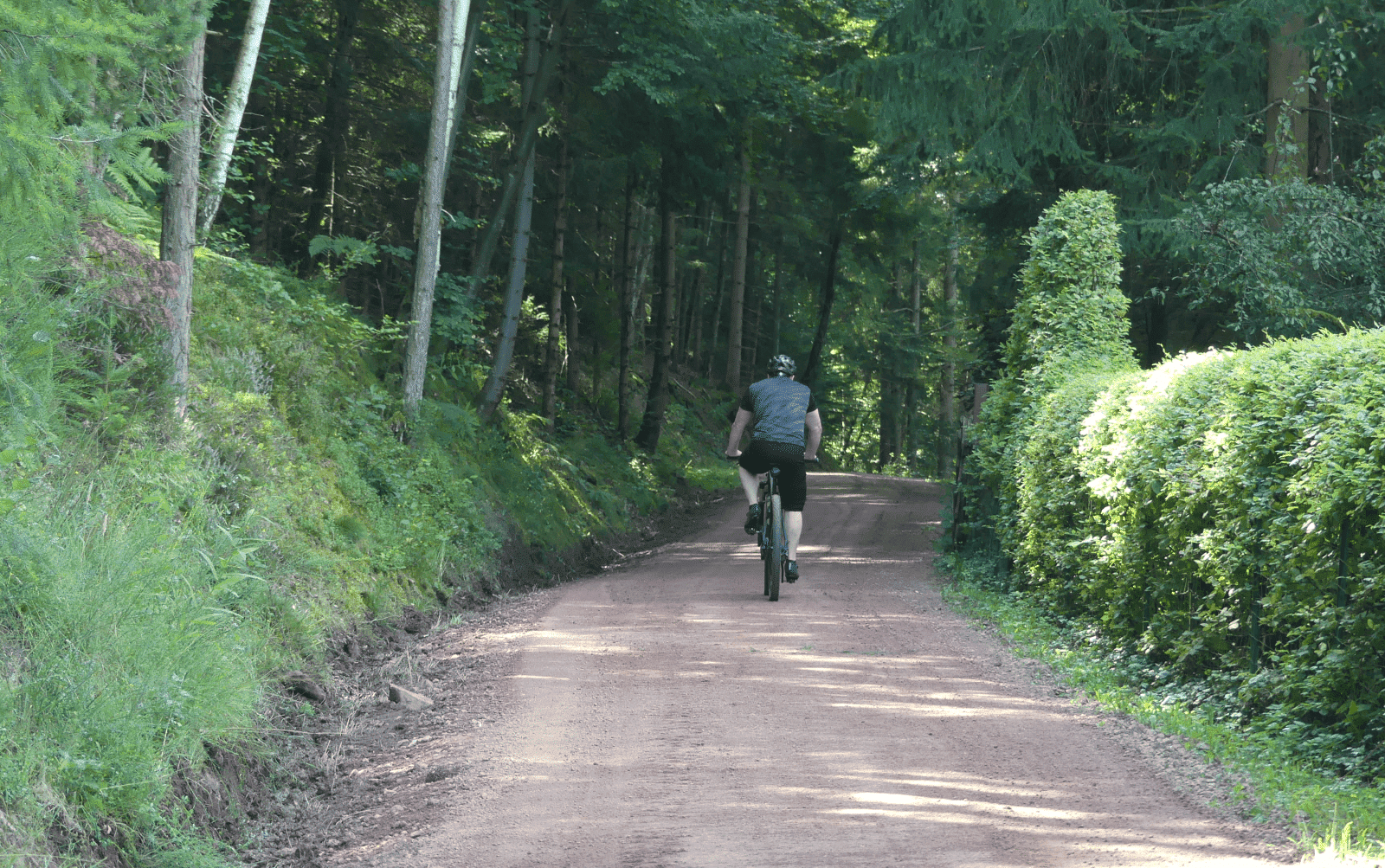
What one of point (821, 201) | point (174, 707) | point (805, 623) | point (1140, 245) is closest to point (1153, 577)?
point (805, 623)

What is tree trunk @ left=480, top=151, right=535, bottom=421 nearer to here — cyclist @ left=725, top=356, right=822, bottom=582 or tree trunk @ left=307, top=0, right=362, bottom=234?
tree trunk @ left=307, top=0, right=362, bottom=234

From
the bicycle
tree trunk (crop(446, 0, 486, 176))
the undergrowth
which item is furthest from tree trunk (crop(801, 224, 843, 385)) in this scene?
the undergrowth

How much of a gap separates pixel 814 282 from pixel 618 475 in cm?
1542

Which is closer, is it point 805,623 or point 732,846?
point 732,846

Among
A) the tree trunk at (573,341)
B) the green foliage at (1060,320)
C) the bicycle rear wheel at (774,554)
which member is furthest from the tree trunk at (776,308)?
the bicycle rear wheel at (774,554)

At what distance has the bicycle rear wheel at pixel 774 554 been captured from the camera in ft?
34.7

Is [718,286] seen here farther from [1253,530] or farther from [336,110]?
[1253,530]

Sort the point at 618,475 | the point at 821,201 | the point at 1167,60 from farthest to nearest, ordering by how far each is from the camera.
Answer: the point at 821,201 → the point at 618,475 → the point at 1167,60

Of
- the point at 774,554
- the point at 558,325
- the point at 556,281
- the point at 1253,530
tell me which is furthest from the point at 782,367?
the point at 558,325

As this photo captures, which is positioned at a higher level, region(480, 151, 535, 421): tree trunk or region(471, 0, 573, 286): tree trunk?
region(471, 0, 573, 286): tree trunk

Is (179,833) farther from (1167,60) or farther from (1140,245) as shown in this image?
(1167,60)

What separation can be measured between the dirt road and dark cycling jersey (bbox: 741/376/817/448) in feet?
6.29

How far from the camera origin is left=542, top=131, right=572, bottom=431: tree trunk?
21219mm

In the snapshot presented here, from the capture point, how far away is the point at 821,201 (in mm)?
30750
